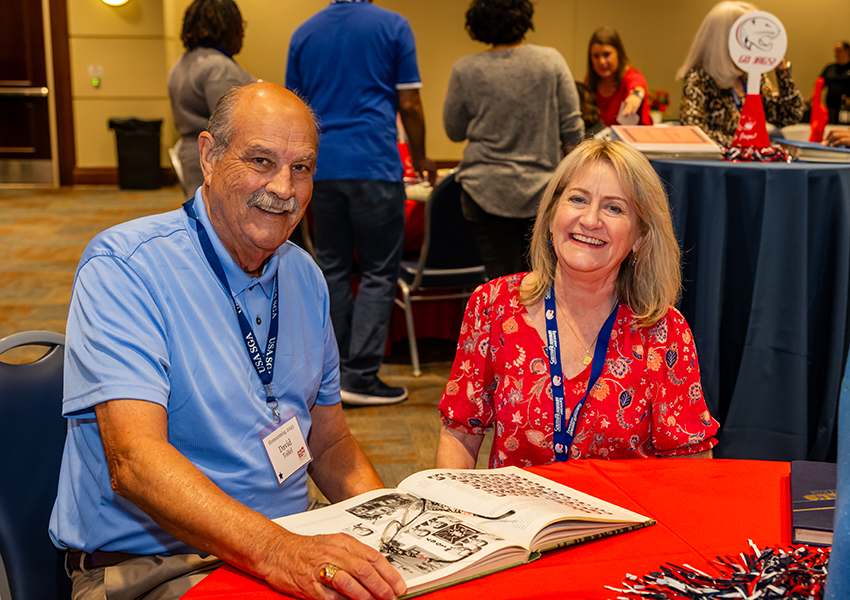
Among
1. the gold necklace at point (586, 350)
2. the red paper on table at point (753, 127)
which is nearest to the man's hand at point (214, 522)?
the gold necklace at point (586, 350)

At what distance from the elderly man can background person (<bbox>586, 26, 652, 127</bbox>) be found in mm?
3513

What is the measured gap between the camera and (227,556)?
96 cm

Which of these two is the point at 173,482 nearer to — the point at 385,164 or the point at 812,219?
the point at 812,219

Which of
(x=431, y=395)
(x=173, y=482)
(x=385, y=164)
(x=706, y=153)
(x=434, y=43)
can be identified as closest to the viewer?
(x=173, y=482)

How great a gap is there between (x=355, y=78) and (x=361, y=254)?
728 millimetres

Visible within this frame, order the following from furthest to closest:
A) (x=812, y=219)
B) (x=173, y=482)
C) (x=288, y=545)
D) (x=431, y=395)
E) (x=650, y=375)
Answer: (x=431, y=395) → (x=812, y=219) → (x=650, y=375) → (x=173, y=482) → (x=288, y=545)

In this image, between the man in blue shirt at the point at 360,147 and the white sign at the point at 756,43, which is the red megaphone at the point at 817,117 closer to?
the white sign at the point at 756,43

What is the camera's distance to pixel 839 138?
2.84m

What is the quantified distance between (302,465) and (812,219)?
5.61 ft

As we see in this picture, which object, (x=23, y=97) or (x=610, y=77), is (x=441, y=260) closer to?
(x=610, y=77)

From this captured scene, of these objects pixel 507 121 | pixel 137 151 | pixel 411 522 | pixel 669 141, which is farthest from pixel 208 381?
pixel 137 151

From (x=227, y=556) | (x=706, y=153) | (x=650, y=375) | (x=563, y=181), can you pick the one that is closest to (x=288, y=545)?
(x=227, y=556)

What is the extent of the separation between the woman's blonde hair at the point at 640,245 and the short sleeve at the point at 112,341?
730 mm

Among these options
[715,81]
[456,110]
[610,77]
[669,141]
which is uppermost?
[610,77]
